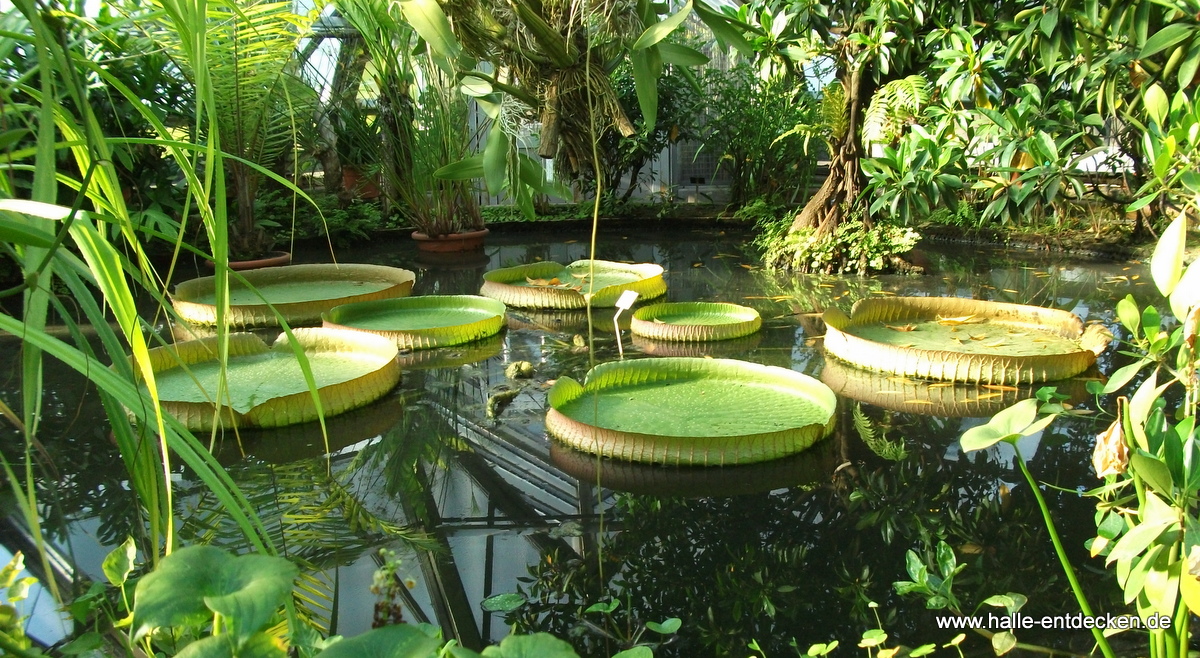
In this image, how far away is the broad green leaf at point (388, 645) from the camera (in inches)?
22.2

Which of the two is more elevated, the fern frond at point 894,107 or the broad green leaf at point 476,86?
the fern frond at point 894,107

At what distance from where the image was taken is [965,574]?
1.73m

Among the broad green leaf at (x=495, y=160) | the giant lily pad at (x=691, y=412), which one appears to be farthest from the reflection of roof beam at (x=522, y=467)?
the broad green leaf at (x=495, y=160)

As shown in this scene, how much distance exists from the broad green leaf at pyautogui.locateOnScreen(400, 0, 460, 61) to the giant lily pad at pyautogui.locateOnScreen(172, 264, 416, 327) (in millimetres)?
3344

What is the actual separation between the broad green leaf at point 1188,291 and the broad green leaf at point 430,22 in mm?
695

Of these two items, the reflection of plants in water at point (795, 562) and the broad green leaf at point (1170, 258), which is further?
the reflection of plants in water at point (795, 562)

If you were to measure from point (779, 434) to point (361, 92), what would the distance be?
621cm

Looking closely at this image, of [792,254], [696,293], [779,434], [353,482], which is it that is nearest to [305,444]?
[353,482]

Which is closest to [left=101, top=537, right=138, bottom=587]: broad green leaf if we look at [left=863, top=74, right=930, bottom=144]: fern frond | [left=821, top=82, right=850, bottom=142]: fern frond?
[left=863, top=74, right=930, bottom=144]: fern frond

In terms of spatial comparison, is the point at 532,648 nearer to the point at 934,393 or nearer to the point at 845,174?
the point at 934,393

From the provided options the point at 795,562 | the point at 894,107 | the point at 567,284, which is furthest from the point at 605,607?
the point at 894,107

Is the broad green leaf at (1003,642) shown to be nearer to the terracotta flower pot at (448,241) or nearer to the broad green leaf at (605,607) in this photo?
the broad green leaf at (605,607)

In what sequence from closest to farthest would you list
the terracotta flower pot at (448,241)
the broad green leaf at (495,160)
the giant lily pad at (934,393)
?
the broad green leaf at (495,160) < the giant lily pad at (934,393) < the terracotta flower pot at (448,241)

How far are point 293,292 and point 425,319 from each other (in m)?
1.13
